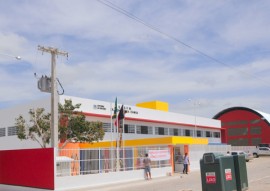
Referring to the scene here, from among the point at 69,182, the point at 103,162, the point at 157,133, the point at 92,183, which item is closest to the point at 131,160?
the point at 103,162

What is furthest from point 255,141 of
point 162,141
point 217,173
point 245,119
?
point 217,173

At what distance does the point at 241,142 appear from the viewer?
79.5 m

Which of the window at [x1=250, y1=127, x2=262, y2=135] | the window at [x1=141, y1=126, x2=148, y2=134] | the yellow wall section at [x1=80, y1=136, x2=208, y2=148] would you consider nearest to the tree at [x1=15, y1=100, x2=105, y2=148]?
the yellow wall section at [x1=80, y1=136, x2=208, y2=148]

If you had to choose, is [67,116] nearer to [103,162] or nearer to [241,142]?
[103,162]

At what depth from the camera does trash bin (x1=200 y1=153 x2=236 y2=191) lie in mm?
12055

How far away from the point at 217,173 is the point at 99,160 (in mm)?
13059

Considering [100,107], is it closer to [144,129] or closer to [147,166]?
[144,129]

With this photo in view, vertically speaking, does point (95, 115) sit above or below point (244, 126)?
below

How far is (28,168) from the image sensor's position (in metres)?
22.4

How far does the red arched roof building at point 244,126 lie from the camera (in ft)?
251

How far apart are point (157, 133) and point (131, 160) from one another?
2733 cm

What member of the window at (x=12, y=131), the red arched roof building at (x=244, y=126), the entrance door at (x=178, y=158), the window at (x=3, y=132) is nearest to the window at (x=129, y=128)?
the window at (x=12, y=131)

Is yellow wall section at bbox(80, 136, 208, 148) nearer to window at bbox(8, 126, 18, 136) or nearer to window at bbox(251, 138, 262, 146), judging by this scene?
window at bbox(8, 126, 18, 136)

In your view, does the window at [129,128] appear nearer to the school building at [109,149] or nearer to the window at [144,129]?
the school building at [109,149]
